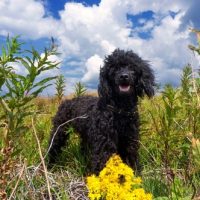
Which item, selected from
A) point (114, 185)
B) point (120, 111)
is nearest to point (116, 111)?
point (120, 111)

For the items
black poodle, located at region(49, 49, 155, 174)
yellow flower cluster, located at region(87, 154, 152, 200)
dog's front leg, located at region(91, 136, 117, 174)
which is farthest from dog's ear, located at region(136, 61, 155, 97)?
yellow flower cluster, located at region(87, 154, 152, 200)

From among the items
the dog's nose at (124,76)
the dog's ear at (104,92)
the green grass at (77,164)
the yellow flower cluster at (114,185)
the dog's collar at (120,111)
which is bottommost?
the green grass at (77,164)

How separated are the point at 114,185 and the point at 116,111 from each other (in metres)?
3.77

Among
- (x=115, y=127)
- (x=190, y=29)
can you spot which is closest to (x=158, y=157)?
(x=115, y=127)

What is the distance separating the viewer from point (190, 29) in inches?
78.6

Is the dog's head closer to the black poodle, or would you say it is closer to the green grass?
the black poodle

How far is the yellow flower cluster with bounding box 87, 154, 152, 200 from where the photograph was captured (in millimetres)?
2105

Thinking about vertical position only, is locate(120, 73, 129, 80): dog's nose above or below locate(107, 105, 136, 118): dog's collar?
above

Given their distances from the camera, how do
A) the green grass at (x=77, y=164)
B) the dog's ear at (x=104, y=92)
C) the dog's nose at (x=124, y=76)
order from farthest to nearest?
the dog's ear at (x=104, y=92) → the dog's nose at (x=124, y=76) → the green grass at (x=77, y=164)

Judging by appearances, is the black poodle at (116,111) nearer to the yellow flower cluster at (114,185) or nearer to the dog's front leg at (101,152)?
the dog's front leg at (101,152)

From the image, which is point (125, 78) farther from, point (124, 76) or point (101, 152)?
point (101, 152)

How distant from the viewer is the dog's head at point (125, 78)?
5953 mm

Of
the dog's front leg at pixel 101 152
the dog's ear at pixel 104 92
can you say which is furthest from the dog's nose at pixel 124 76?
the dog's front leg at pixel 101 152

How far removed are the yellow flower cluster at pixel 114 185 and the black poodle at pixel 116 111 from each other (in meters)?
3.33
